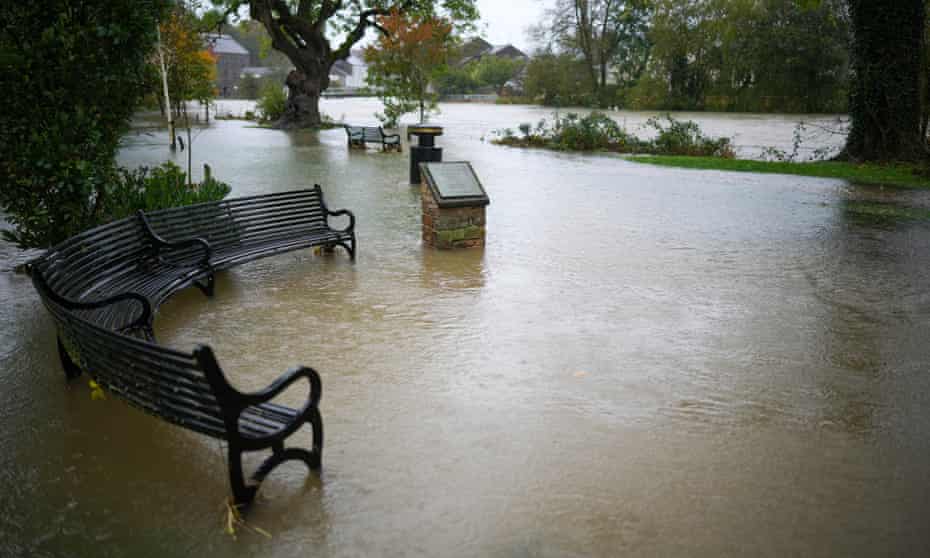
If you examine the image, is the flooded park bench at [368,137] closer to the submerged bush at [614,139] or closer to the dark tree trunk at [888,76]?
the submerged bush at [614,139]

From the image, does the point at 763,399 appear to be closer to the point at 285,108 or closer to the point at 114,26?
the point at 114,26

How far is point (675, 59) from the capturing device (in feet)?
122

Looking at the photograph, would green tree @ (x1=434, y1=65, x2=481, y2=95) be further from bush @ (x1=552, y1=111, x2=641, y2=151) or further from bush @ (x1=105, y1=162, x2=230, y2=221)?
bush @ (x1=105, y1=162, x2=230, y2=221)

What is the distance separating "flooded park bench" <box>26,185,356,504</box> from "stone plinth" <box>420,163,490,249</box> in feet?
3.28

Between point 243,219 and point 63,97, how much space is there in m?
1.83

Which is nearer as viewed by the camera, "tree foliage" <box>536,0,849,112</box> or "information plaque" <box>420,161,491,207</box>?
"information plaque" <box>420,161,491,207</box>

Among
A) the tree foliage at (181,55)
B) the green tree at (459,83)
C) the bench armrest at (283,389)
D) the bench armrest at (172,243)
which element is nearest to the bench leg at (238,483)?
the bench armrest at (283,389)

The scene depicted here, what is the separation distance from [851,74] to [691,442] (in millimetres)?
15915

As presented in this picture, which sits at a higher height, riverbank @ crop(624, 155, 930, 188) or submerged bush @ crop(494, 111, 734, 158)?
submerged bush @ crop(494, 111, 734, 158)

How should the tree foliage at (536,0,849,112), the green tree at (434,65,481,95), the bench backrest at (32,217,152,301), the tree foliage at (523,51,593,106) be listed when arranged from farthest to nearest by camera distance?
the green tree at (434,65,481,95) → the tree foliage at (523,51,593,106) → the tree foliage at (536,0,849,112) → the bench backrest at (32,217,152,301)

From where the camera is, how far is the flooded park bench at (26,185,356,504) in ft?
10.1

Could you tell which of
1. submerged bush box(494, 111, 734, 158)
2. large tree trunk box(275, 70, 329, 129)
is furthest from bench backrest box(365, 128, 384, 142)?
large tree trunk box(275, 70, 329, 129)

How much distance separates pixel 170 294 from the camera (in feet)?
17.5

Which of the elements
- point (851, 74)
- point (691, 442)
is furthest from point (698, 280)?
point (851, 74)
